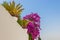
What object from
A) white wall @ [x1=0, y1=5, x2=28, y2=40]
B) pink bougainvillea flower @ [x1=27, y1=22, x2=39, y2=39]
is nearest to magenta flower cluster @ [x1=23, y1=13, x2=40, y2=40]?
pink bougainvillea flower @ [x1=27, y1=22, x2=39, y2=39]

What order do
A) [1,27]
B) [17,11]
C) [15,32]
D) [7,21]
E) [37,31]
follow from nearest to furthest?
[1,27]
[7,21]
[15,32]
[17,11]
[37,31]

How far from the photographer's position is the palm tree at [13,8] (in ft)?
55.8

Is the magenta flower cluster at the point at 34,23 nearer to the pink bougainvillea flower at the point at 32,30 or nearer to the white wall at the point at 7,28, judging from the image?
the pink bougainvillea flower at the point at 32,30

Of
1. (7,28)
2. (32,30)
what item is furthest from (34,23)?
(7,28)

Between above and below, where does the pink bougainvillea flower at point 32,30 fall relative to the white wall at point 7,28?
above

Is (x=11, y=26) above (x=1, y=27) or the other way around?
above

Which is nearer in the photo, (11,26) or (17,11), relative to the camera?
(11,26)

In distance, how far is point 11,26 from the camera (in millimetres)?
12914

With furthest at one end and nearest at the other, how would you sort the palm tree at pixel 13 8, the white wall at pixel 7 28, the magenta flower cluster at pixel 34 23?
the magenta flower cluster at pixel 34 23
the palm tree at pixel 13 8
the white wall at pixel 7 28

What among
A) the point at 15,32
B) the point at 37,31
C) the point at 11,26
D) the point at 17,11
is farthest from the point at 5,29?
the point at 37,31

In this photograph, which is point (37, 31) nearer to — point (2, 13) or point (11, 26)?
point (11, 26)

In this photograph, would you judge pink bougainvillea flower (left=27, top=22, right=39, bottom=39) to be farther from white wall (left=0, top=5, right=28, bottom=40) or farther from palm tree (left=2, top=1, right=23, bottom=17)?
white wall (left=0, top=5, right=28, bottom=40)

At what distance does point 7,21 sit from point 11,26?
0.79 metres

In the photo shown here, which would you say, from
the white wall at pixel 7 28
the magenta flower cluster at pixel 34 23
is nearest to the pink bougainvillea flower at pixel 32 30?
the magenta flower cluster at pixel 34 23
